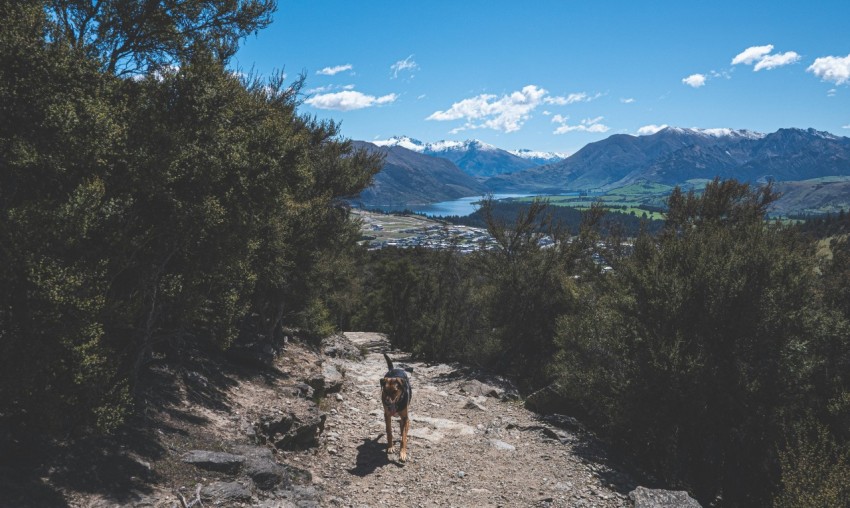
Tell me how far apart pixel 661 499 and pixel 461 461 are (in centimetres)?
486

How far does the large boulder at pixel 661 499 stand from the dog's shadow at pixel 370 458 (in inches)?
222

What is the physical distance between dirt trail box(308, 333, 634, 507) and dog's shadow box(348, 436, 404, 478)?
3 centimetres

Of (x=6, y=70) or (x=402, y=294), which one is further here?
(x=402, y=294)

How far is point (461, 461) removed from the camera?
12547 millimetres

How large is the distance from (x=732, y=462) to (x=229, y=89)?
1872 cm

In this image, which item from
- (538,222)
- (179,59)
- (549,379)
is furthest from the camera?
(538,222)

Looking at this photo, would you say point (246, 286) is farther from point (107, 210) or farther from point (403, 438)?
point (403, 438)

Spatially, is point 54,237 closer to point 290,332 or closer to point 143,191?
point 143,191

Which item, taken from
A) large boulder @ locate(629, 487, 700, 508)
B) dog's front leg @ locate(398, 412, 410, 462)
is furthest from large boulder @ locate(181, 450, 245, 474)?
large boulder @ locate(629, 487, 700, 508)

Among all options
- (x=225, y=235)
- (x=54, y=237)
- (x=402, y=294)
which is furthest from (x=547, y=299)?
(x=402, y=294)

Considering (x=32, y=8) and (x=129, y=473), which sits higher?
(x=32, y=8)

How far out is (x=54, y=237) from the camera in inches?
272

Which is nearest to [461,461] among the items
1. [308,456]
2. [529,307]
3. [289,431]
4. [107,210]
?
[308,456]

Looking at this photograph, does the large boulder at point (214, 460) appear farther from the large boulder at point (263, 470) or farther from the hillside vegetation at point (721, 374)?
the hillside vegetation at point (721, 374)
